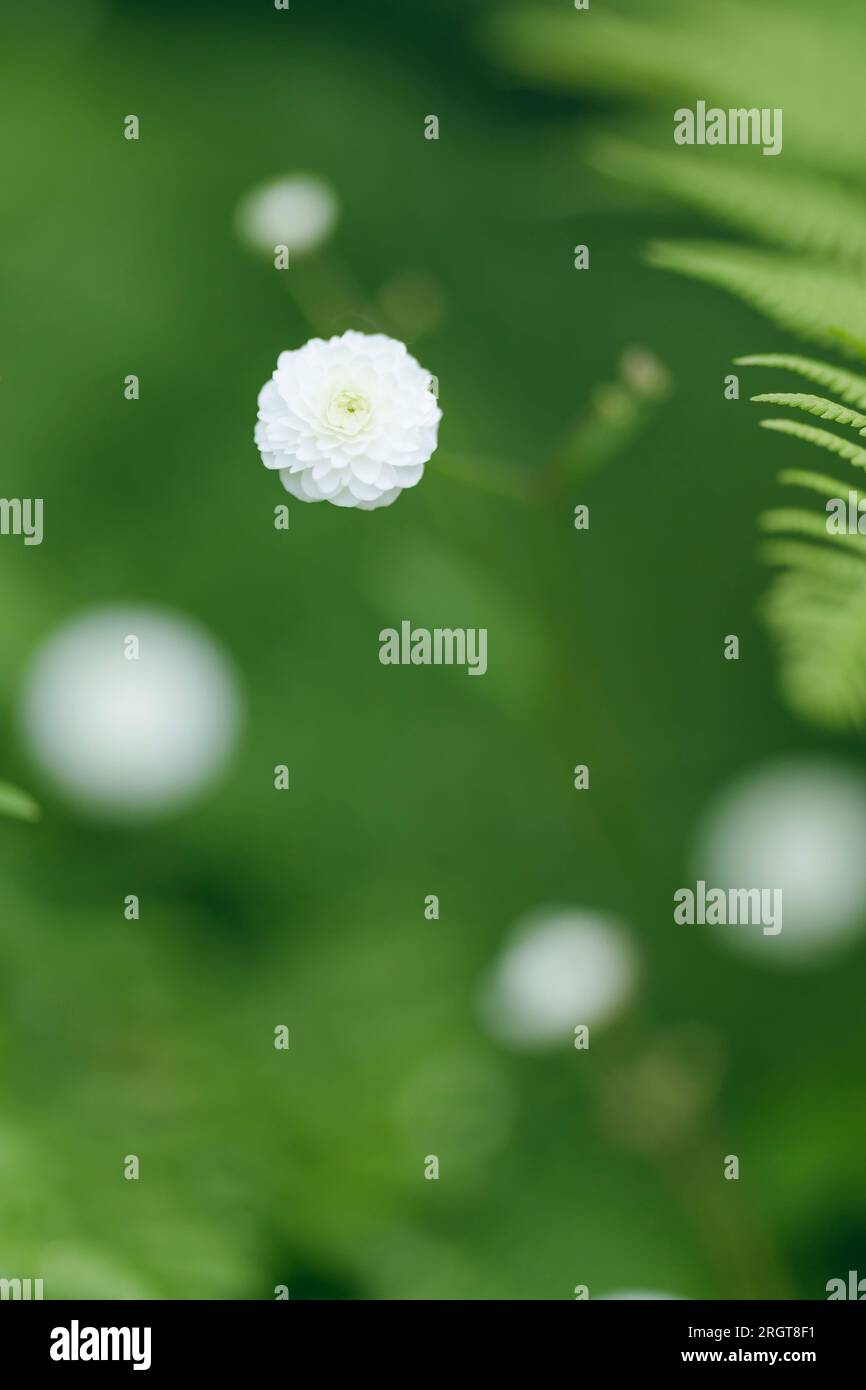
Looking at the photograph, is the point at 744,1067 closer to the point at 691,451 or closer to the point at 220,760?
the point at 220,760

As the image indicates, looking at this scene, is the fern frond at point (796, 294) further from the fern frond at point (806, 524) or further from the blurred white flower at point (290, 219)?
the blurred white flower at point (290, 219)

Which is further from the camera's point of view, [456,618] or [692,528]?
[692,528]

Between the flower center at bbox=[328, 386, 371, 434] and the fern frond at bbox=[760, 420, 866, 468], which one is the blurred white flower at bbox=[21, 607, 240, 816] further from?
the fern frond at bbox=[760, 420, 866, 468]

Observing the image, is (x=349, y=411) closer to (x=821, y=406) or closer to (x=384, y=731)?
(x=821, y=406)

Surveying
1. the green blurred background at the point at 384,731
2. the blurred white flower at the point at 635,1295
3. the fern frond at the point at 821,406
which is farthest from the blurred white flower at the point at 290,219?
the blurred white flower at the point at 635,1295

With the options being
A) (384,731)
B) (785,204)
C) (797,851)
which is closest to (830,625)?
(785,204)

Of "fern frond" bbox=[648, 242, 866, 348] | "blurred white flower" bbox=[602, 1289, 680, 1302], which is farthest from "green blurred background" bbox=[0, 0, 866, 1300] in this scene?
"fern frond" bbox=[648, 242, 866, 348]
